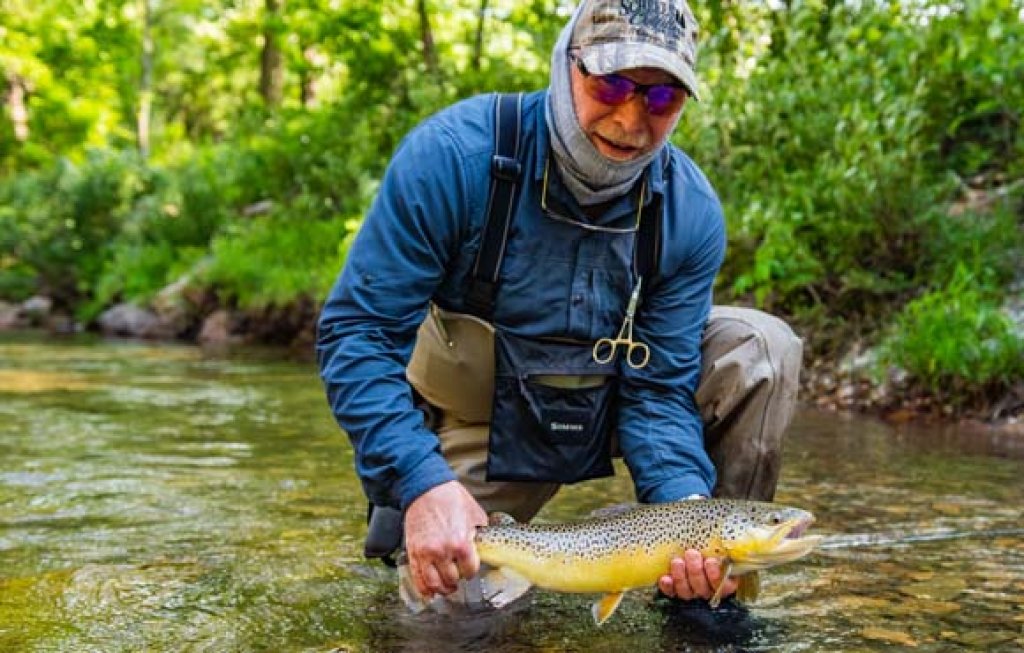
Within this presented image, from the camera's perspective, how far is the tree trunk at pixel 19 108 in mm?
32844

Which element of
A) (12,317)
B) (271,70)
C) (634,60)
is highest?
(271,70)

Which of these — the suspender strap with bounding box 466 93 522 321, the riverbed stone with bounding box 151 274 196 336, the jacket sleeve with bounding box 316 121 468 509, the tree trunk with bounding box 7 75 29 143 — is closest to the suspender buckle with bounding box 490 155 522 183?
the suspender strap with bounding box 466 93 522 321

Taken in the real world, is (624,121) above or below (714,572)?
above

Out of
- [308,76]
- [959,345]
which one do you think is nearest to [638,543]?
[959,345]

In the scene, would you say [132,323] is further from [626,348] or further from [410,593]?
[626,348]

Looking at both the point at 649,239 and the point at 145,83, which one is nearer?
the point at 649,239

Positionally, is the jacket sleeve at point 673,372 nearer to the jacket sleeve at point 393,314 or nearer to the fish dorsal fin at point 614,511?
the fish dorsal fin at point 614,511

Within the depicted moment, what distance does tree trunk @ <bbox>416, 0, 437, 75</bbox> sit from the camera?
58.5 feet

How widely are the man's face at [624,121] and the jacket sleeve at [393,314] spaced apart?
14.1 inches

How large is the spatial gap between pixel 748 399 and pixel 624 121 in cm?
97

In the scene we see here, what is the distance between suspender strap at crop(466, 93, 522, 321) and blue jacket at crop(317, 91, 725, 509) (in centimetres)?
2

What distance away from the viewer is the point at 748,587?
126 inches

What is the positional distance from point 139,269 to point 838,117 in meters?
15.7

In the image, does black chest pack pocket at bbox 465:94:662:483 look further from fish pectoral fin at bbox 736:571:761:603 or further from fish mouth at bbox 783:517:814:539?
fish mouth at bbox 783:517:814:539
